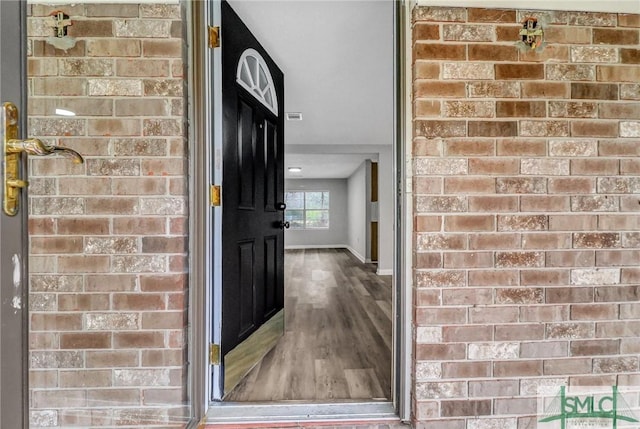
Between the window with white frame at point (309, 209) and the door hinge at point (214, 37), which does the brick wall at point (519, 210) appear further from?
the window with white frame at point (309, 209)

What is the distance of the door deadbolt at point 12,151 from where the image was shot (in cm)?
54

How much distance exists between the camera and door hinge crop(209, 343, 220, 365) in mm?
1377

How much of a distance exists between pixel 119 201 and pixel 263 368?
1278 millimetres

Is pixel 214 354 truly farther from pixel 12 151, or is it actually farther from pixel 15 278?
pixel 12 151

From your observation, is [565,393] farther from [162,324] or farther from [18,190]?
[18,190]

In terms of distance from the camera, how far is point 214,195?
1380mm

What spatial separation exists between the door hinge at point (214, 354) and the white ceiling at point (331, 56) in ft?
5.33

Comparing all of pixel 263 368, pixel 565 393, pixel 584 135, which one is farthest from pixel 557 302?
pixel 263 368

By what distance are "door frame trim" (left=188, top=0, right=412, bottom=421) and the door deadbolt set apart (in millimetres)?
701

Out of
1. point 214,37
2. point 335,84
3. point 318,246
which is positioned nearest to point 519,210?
point 214,37

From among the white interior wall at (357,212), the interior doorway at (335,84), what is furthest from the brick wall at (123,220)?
the white interior wall at (357,212)

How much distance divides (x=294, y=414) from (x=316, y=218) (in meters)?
7.87

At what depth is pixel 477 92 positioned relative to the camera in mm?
1240

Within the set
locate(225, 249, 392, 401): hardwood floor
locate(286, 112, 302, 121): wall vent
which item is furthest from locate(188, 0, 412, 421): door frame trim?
locate(286, 112, 302, 121): wall vent
